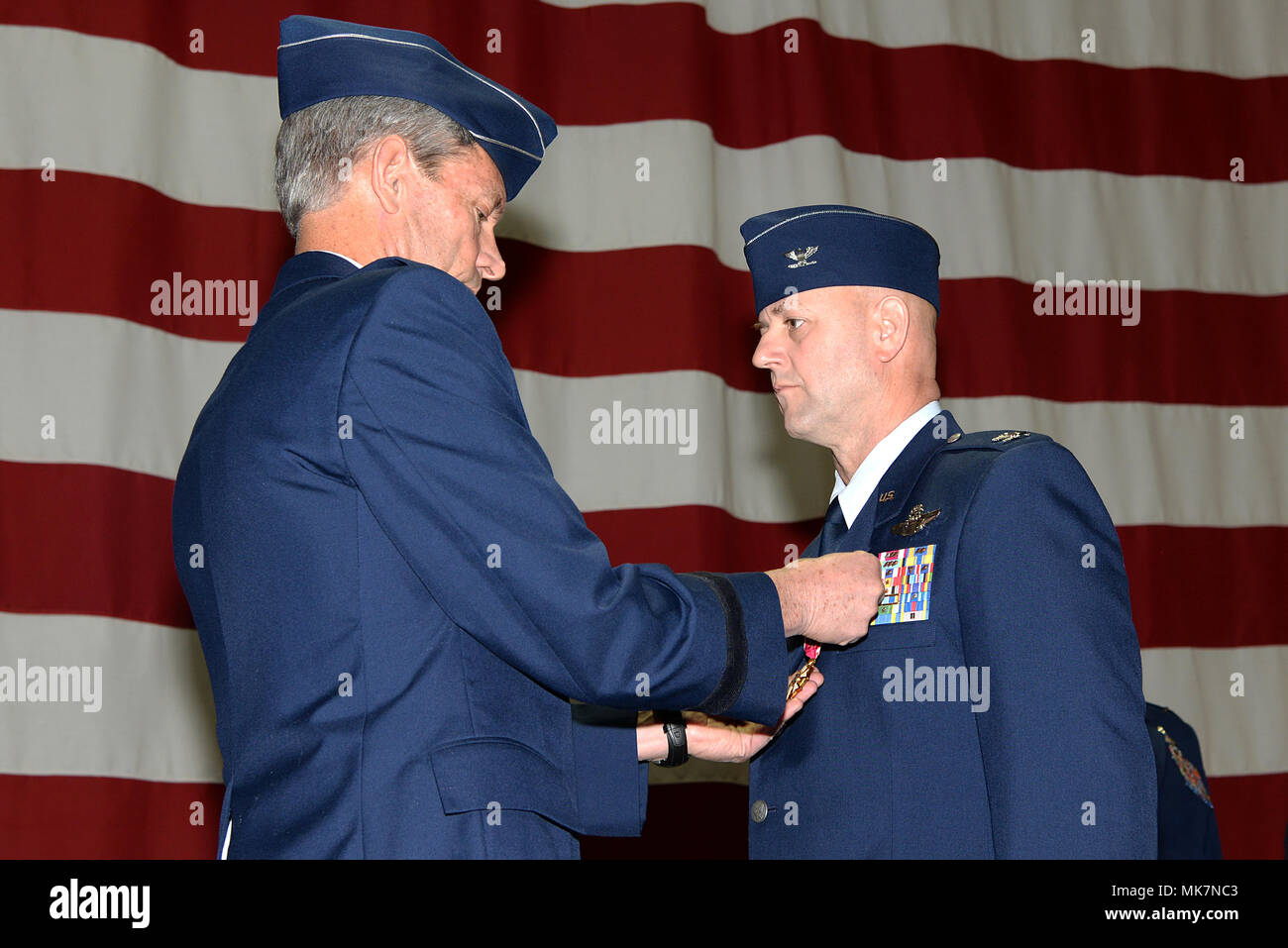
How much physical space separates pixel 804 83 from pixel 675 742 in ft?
6.93

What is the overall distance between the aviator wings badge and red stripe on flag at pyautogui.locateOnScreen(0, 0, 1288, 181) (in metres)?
1.28

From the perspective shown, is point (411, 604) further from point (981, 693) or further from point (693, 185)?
point (693, 185)

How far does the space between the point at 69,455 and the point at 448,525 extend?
1.84 metres

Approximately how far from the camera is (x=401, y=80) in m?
1.51

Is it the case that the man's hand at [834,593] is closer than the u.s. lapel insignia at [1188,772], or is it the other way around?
the man's hand at [834,593]

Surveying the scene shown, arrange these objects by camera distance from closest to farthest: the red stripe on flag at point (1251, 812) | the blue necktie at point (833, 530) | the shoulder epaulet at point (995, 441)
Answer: the shoulder epaulet at point (995, 441) < the blue necktie at point (833, 530) < the red stripe on flag at point (1251, 812)

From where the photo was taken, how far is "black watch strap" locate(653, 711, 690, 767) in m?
1.69

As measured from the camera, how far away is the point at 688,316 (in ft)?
10.2

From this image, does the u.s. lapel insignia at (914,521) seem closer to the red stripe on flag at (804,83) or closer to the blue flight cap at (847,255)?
the blue flight cap at (847,255)

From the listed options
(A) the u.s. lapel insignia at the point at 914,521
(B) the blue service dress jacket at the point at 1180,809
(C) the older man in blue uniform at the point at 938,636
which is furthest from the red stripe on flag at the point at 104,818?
(B) the blue service dress jacket at the point at 1180,809

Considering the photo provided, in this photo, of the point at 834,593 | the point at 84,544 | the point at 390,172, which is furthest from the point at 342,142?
the point at 84,544

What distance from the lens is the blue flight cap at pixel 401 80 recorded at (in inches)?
59.7

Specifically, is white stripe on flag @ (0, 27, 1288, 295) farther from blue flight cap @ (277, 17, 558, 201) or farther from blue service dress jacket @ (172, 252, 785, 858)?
blue service dress jacket @ (172, 252, 785, 858)

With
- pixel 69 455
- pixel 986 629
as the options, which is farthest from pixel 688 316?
pixel 986 629
